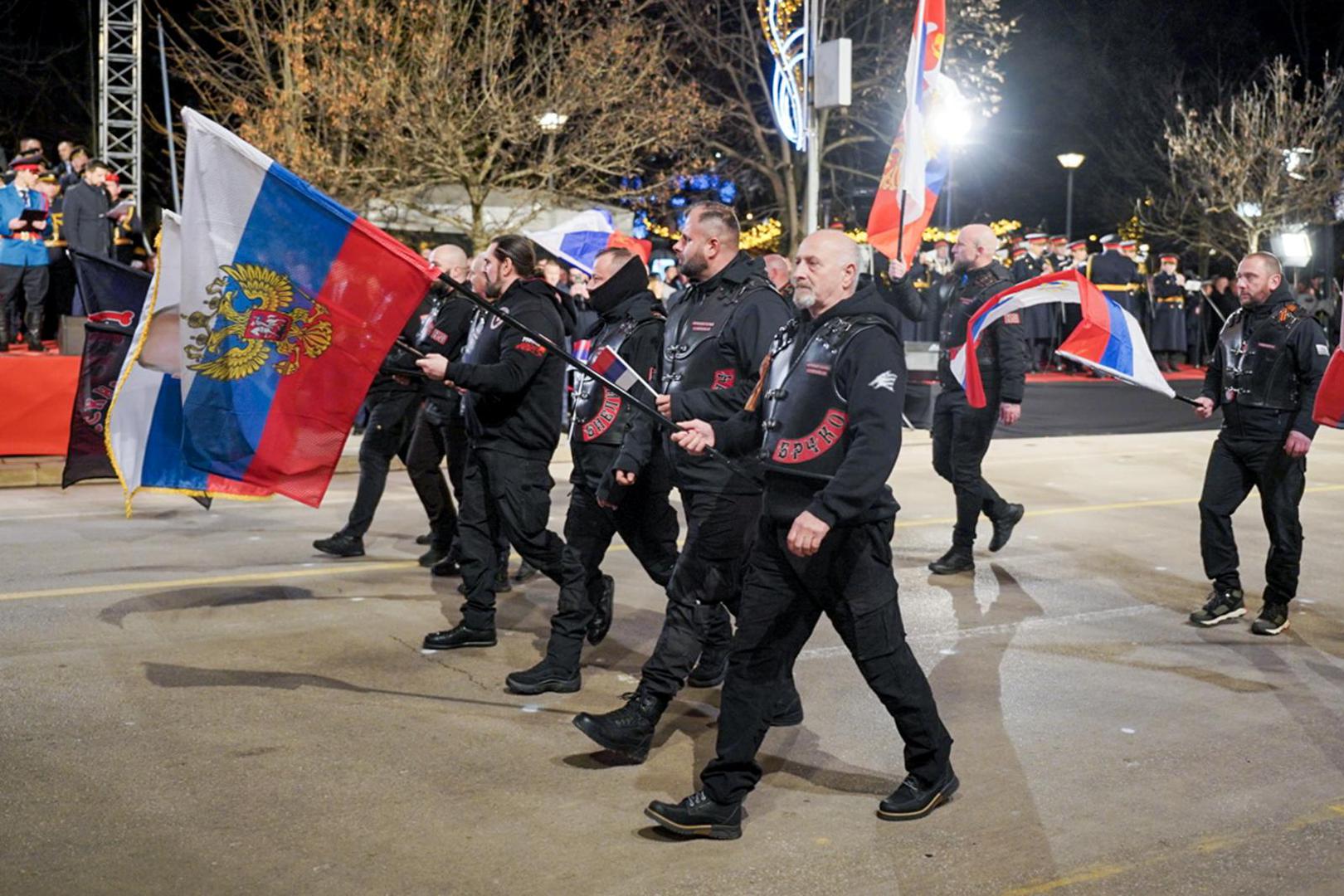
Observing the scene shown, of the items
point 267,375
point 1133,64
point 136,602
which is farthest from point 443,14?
point 1133,64

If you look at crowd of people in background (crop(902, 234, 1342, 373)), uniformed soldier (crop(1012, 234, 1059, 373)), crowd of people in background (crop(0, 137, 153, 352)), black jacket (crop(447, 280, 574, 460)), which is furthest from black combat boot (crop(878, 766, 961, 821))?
uniformed soldier (crop(1012, 234, 1059, 373))

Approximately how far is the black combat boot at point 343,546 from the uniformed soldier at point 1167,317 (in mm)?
20293

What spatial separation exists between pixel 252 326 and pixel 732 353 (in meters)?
1.89

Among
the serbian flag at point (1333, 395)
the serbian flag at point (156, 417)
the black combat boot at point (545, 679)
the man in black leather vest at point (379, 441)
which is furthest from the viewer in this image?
the man in black leather vest at point (379, 441)

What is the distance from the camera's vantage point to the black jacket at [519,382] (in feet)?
21.7

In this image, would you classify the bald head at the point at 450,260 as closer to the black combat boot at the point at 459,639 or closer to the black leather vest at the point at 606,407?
the black leather vest at the point at 606,407

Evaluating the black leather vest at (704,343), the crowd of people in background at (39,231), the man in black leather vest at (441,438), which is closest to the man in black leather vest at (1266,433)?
the black leather vest at (704,343)

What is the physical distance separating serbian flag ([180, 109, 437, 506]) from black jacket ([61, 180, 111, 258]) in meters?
10.9

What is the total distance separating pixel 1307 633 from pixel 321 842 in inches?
215

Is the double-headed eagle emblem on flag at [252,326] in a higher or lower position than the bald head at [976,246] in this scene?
lower

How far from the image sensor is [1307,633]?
25.4 feet

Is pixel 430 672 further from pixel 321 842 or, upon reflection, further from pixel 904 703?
pixel 904 703

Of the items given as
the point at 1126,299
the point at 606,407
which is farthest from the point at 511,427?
the point at 1126,299

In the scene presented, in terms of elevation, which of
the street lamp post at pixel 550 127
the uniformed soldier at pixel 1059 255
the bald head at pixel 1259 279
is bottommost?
the bald head at pixel 1259 279
